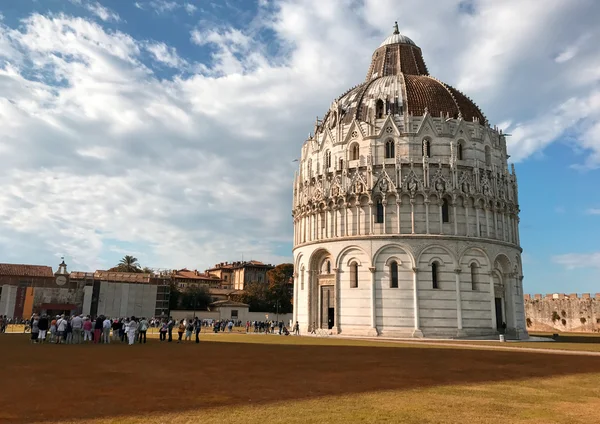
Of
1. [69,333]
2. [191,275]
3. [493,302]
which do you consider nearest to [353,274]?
[493,302]

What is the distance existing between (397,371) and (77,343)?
20.9 m

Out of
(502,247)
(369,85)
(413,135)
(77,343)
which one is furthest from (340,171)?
(77,343)

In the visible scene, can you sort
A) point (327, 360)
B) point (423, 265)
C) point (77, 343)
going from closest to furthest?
point (327, 360) < point (77, 343) < point (423, 265)

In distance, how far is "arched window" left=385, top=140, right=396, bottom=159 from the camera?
158ft

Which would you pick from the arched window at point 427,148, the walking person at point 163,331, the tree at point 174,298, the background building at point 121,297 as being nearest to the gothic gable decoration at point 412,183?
the arched window at point 427,148

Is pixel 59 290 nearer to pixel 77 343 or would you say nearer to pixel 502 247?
pixel 77 343

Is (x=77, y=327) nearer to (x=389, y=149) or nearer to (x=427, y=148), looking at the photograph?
(x=389, y=149)

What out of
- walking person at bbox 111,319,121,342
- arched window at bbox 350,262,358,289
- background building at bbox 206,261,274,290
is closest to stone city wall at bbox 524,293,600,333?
arched window at bbox 350,262,358,289

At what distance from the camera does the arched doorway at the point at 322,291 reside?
48.5 meters

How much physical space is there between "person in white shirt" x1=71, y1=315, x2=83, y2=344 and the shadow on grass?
4.90 metres

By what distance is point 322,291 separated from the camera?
49406 mm

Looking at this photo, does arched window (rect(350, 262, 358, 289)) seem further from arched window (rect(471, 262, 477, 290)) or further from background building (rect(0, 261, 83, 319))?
background building (rect(0, 261, 83, 319))

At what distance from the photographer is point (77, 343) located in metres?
29.1

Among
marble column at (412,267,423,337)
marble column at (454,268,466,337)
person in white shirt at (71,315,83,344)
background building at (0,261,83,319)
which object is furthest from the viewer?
background building at (0,261,83,319)
